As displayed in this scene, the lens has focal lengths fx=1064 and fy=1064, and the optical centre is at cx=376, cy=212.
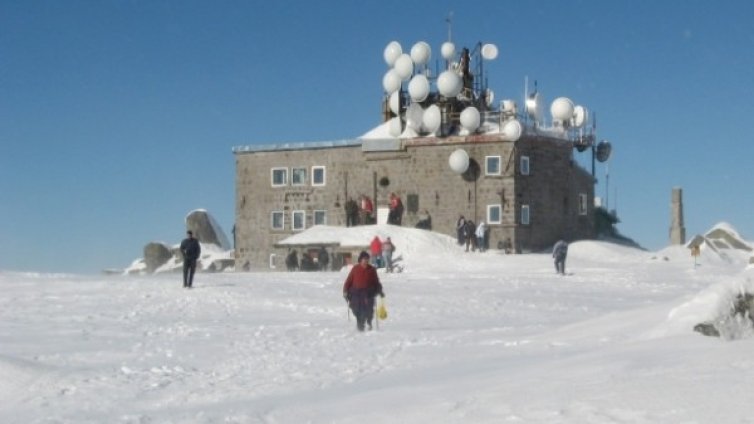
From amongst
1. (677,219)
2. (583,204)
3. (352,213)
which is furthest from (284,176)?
(677,219)

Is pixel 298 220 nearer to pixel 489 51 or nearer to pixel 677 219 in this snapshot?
pixel 489 51

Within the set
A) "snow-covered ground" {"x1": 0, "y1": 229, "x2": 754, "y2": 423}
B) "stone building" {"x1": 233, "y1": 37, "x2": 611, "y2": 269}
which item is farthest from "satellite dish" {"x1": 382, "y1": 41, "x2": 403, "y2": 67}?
"snow-covered ground" {"x1": 0, "y1": 229, "x2": 754, "y2": 423}

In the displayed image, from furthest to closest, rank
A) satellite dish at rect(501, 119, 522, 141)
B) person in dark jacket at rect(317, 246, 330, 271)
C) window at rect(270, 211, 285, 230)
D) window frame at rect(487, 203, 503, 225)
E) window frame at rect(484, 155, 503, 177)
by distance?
1. window at rect(270, 211, 285, 230)
2. window frame at rect(484, 155, 503, 177)
3. window frame at rect(487, 203, 503, 225)
4. satellite dish at rect(501, 119, 522, 141)
5. person in dark jacket at rect(317, 246, 330, 271)

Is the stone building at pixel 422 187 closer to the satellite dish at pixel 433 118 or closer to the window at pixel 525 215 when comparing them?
the window at pixel 525 215

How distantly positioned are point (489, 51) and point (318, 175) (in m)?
10.2

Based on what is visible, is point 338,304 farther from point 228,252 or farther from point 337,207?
point 228,252

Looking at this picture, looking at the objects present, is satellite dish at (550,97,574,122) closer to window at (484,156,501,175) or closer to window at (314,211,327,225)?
window at (484,156,501,175)

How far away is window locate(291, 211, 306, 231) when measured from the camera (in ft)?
167

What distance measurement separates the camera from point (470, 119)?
46.4 metres

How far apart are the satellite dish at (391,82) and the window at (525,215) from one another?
362 inches

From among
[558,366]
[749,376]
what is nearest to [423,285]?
[558,366]

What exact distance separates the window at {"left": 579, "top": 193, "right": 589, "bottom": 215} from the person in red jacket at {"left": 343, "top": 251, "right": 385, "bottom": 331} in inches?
1281

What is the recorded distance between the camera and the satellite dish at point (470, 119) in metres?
46.4

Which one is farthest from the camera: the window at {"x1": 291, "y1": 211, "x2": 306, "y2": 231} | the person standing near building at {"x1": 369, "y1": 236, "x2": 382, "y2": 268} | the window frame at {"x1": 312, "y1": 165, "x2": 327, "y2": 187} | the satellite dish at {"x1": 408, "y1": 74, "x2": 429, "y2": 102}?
the window at {"x1": 291, "y1": 211, "x2": 306, "y2": 231}
